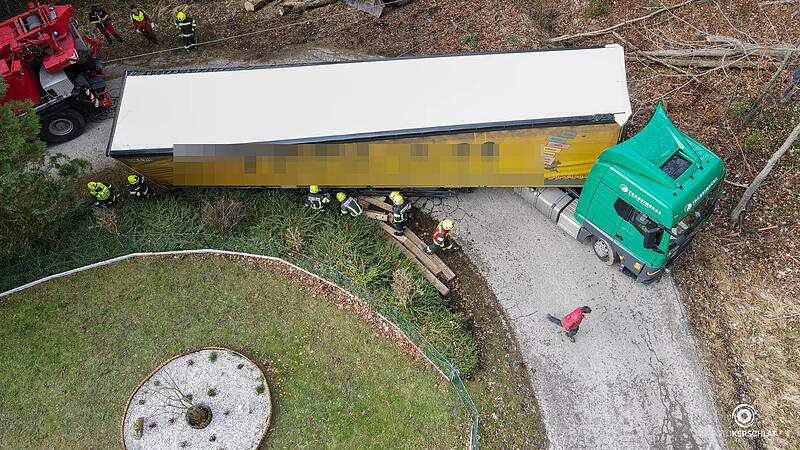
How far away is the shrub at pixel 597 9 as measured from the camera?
17.3 m

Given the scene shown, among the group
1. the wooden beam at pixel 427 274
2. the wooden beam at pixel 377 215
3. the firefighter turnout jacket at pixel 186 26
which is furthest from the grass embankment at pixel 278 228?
the firefighter turnout jacket at pixel 186 26

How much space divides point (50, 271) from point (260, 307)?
18.7ft

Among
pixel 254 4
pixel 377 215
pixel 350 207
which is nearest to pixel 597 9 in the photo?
pixel 377 215

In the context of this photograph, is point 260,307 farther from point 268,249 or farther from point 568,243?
point 568,243

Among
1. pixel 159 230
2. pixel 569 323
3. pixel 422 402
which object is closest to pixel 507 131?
pixel 569 323

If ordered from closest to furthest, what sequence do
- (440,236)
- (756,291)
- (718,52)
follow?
(756,291) → (440,236) → (718,52)

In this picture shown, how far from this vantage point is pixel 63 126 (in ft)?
51.3

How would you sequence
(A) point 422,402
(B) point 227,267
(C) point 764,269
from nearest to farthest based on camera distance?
1. (A) point 422,402
2. (C) point 764,269
3. (B) point 227,267

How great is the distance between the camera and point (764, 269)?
11.8 meters

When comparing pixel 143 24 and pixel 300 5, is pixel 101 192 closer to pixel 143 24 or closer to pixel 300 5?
pixel 143 24

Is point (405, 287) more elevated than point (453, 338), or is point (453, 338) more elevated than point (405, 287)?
point (405, 287)

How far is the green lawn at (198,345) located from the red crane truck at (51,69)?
5934mm

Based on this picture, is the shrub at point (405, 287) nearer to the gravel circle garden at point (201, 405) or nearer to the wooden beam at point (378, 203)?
the wooden beam at point (378, 203)

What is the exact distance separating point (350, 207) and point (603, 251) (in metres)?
6.76
